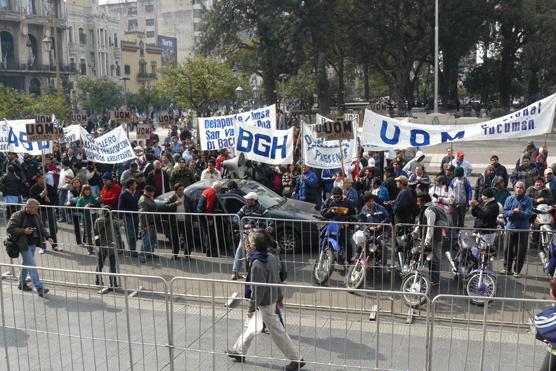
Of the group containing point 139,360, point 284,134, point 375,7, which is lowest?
point 139,360

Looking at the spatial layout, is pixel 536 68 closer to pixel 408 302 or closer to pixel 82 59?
pixel 408 302

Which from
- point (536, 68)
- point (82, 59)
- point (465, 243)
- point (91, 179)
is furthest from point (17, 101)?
point (82, 59)

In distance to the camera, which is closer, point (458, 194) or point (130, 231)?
point (130, 231)

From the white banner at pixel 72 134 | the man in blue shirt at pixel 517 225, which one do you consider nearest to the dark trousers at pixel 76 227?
the man in blue shirt at pixel 517 225

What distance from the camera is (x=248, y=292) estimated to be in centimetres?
710

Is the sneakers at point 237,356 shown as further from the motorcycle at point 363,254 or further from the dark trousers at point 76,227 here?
the dark trousers at point 76,227

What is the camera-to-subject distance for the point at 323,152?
12.7 m

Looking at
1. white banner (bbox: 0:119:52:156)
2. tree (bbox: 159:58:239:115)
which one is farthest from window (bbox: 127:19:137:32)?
white banner (bbox: 0:119:52:156)

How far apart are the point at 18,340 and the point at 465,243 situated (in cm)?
594

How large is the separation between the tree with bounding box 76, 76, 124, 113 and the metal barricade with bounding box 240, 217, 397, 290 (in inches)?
2075

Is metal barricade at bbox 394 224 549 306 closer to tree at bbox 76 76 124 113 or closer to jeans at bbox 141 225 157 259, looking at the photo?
jeans at bbox 141 225 157 259

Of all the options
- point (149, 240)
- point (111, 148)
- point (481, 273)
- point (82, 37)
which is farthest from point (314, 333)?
point (82, 37)

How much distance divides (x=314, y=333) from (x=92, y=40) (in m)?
78.9

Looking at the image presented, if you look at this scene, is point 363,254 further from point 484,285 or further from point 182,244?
point 182,244
